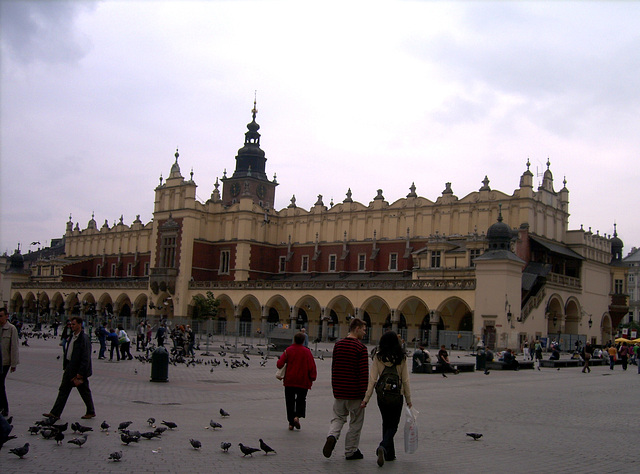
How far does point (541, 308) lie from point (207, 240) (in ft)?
107

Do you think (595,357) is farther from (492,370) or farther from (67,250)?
(67,250)

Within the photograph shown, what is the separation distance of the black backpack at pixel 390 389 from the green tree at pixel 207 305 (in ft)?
168

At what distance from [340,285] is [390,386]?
44.5 m

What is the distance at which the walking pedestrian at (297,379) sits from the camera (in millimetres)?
11344

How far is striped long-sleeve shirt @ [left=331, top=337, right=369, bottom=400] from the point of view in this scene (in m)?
9.21

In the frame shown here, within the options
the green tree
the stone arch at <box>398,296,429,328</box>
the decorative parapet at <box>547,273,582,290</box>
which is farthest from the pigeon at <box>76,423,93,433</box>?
the green tree

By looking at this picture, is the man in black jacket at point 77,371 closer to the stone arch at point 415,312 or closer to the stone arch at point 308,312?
the stone arch at point 415,312

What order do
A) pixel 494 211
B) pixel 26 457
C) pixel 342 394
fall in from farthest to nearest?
1. pixel 494 211
2. pixel 342 394
3. pixel 26 457

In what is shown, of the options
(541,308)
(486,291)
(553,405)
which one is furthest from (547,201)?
(553,405)

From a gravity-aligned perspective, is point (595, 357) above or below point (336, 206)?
below

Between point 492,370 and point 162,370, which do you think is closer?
point 162,370

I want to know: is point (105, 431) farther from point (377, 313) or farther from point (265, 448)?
point (377, 313)

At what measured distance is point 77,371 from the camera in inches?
437

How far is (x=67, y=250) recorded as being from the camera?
89.5 meters
